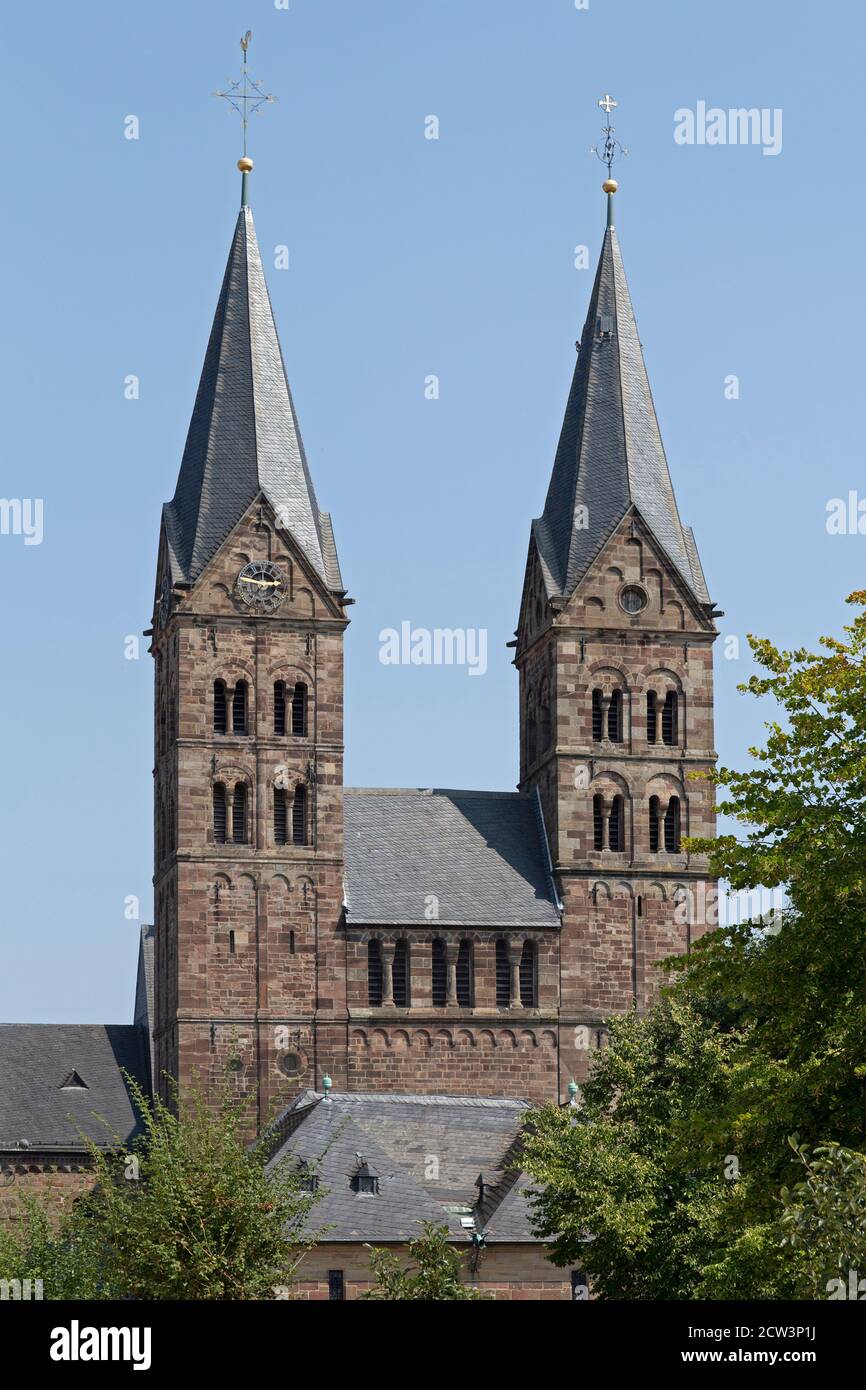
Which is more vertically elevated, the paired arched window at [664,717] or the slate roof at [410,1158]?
the paired arched window at [664,717]

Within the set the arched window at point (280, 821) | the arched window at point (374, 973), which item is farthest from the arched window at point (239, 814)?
the arched window at point (374, 973)

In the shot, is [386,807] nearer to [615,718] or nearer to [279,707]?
[279,707]

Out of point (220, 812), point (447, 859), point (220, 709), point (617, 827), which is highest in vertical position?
point (220, 709)

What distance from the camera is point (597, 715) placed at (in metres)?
86.7


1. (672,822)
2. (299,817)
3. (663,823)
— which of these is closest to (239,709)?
(299,817)

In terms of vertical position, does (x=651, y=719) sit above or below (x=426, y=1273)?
above

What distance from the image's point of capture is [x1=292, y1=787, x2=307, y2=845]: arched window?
83.5 metres

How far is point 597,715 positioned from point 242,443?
15.5 m

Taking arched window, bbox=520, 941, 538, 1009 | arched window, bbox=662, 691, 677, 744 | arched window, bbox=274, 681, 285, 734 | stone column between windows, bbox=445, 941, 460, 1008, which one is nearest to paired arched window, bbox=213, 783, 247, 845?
arched window, bbox=274, 681, 285, 734

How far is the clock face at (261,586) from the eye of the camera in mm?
84125

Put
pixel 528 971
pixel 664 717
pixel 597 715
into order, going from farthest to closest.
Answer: pixel 664 717
pixel 597 715
pixel 528 971

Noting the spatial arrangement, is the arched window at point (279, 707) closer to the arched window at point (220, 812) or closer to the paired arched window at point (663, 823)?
the arched window at point (220, 812)

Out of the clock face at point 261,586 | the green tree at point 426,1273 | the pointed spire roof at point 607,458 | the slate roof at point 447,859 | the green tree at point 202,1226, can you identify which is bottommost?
the green tree at point 426,1273

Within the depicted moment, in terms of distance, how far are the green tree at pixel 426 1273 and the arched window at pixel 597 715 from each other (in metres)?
32.0
